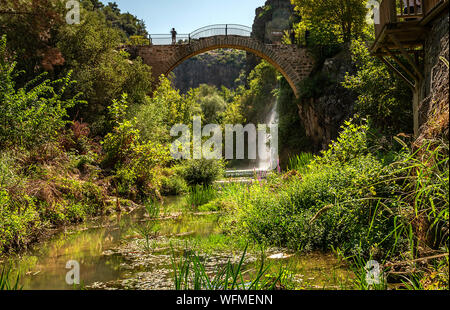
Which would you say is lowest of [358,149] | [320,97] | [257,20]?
[358,149]

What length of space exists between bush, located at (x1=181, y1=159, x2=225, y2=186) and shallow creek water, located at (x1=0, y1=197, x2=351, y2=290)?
4238 mm

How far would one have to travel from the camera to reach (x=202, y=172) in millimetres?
11125

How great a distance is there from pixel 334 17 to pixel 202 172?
10.7 m

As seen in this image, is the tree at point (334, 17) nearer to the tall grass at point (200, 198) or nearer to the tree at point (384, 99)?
the tree at point (384, 99)

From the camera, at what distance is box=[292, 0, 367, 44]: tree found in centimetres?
1667

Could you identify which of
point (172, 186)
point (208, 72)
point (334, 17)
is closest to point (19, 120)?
point (172, 186)

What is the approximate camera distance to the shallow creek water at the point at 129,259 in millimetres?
3672

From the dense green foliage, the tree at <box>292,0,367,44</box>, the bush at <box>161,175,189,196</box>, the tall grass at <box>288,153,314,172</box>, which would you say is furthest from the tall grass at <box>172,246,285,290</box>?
the tree at <box>292,0,367,44</box>

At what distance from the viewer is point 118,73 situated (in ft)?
45.1

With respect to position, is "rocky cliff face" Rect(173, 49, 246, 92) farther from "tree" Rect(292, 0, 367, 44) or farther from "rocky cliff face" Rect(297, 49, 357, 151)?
"rocky cliff face" Rect(297, 49, 357, 151)

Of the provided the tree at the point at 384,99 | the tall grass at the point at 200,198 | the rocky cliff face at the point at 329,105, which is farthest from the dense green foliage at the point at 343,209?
the rocky cliff face at the point at 329,105

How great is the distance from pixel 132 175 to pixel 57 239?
3.91 metres
